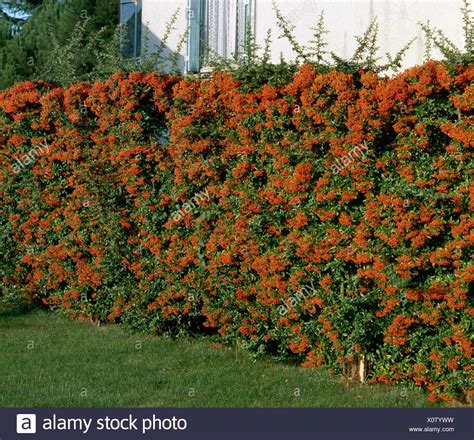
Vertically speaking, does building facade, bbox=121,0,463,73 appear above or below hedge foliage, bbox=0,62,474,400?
above

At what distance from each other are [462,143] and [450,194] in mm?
418

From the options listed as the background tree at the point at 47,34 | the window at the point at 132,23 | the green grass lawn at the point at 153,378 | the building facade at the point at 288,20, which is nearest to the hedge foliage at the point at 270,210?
the green grass lawn at the point at 153,378

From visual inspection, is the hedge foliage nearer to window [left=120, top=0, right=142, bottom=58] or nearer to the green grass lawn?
the green grass lawn

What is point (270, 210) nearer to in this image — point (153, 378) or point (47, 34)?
point (153, 378)

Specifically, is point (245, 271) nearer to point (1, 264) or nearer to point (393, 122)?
point (393, 122)

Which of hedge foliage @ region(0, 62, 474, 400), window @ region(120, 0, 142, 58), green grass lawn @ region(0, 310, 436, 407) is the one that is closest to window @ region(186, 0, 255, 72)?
window @ region(120, 0, 142, 58)

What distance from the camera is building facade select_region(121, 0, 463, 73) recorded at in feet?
32.8

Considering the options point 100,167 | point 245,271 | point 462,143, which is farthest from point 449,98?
point 100,167

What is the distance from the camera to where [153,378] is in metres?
7.50

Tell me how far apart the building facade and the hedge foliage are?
1.20 meters

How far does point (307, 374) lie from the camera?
748 centimetres

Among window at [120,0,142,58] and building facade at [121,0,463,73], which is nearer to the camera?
building facade at [121,0,463,73]

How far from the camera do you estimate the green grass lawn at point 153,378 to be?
6.83 m

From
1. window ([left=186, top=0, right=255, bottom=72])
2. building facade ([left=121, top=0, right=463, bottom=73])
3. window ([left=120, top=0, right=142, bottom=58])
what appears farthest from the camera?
window ([left=120, top=0, right=142, bottom=58])
